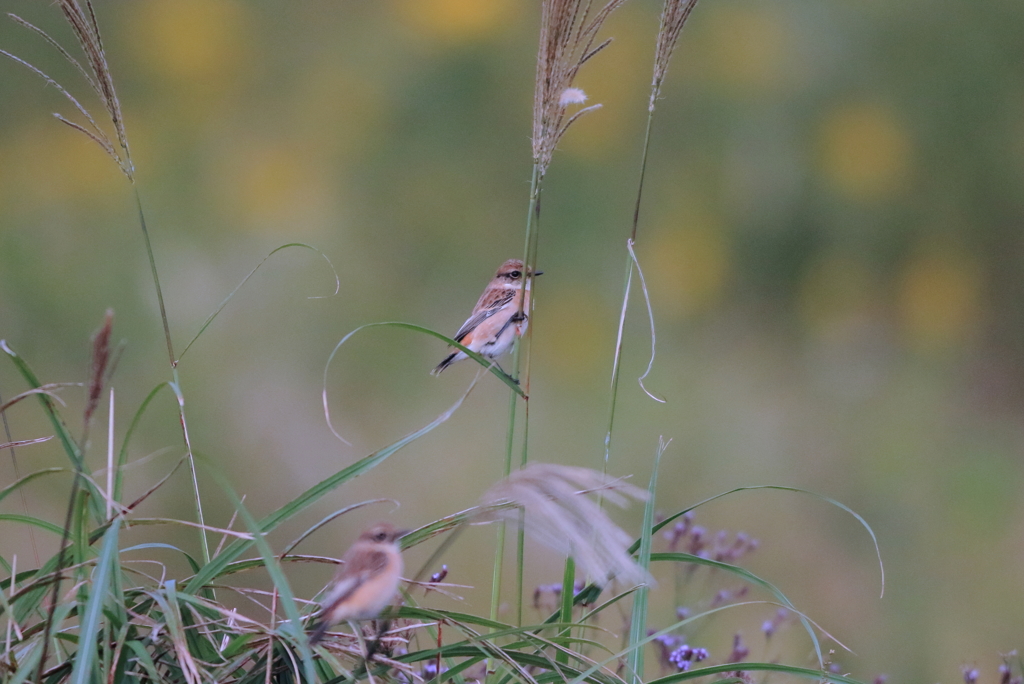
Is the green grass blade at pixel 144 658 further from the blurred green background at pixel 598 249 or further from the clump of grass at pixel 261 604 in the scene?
the blurred green background at pixel 598 249

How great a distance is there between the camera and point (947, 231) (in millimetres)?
5469

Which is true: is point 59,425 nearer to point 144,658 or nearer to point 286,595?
point 144,658

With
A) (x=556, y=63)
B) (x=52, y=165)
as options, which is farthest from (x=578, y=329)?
(x=556, y=63)

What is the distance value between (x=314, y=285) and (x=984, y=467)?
387cm

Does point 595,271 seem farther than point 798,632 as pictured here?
Yes

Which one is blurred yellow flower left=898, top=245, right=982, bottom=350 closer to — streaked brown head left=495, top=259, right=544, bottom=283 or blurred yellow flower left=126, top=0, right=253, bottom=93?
streaked brown head left=495, top=259, right=544, bottom=283

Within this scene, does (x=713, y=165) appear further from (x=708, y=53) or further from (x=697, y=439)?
(x=697, y=439)

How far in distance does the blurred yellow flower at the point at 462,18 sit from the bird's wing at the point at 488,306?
2.29 m

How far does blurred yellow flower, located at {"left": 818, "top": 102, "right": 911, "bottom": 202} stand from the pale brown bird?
465 centimetres

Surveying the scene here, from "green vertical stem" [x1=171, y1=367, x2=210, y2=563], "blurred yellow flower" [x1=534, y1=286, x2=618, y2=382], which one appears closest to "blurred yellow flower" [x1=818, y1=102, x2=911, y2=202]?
"blurred yellow flower" [x1=534, y1=286, x2=618, y2=382]

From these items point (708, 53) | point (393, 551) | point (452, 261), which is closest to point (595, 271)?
point (452, 261)

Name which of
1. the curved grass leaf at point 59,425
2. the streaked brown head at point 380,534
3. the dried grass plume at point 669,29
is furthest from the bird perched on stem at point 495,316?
the streaked brown head at point 380,534

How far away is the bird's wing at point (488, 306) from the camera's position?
3.68 m

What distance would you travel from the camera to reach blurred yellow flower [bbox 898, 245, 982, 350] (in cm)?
543
